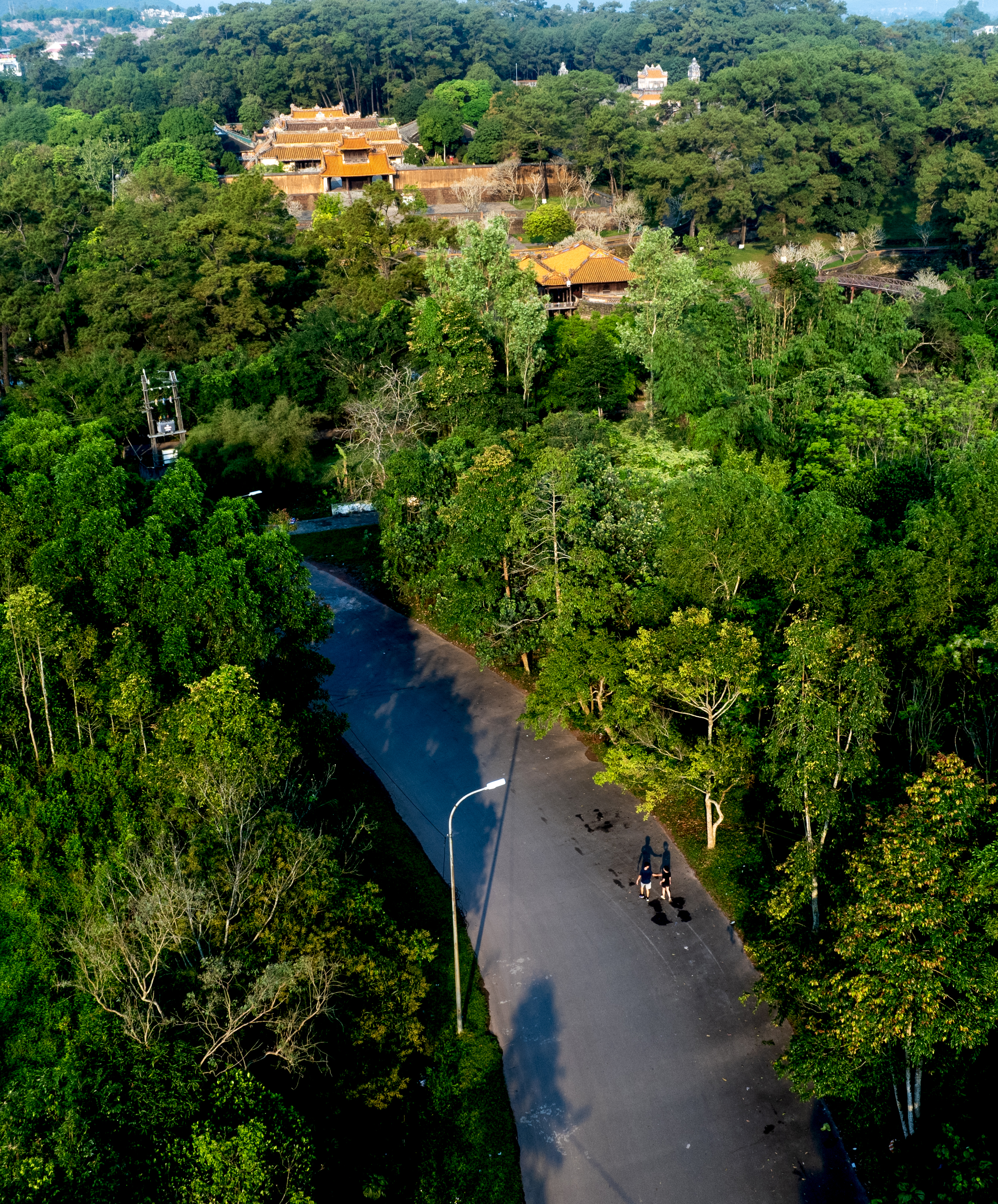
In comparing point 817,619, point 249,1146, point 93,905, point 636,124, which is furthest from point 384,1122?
point 636,124

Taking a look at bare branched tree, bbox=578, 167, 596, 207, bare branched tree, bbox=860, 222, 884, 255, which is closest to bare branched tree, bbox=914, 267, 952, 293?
bare branched tree, bbox=860, 222, 884, 255

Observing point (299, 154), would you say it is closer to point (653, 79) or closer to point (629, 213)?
point (629, 213)

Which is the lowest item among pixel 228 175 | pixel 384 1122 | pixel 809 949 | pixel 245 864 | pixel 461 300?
pixel 384 1122

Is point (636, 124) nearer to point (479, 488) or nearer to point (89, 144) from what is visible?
point (89, 144)

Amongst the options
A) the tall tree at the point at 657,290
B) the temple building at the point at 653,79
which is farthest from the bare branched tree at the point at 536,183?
the temple building at the point at 653,79

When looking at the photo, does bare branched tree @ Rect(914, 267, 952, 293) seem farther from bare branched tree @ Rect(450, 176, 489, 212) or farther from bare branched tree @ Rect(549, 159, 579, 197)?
bare branched tree @ Rect(450, 176, 489, 212)

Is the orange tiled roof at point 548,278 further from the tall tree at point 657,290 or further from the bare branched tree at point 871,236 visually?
the bare branched tree at point 871,236
